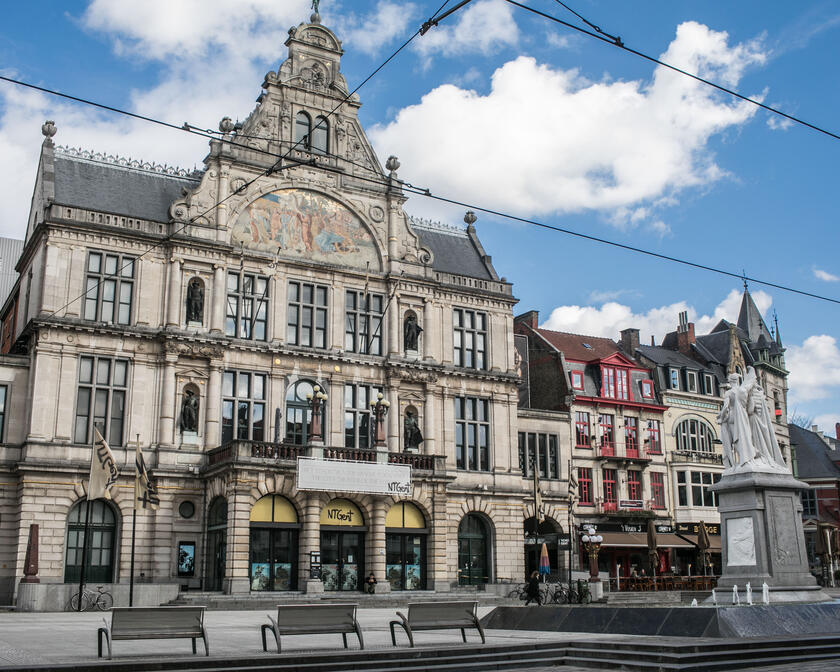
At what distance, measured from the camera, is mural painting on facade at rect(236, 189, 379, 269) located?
41.3 meters

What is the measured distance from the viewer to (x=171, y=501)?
1463 inches

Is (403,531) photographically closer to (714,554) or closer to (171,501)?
(171,501)

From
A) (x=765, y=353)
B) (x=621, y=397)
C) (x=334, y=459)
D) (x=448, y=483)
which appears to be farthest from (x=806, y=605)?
(x=765, y=353)

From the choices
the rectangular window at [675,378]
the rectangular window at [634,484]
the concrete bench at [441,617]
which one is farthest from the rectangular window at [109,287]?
the rectangular window at [675,378]

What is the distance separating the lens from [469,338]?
46.5 m

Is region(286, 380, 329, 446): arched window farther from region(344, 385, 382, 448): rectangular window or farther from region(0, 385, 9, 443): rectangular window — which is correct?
region(0, 385, 9, 443): rectangular window

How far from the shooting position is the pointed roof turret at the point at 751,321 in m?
66.6

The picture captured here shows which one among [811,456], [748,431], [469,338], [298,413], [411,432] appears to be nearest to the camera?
[748,431]

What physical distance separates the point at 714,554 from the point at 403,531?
23582 mm

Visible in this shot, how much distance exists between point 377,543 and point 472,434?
29.1 ft

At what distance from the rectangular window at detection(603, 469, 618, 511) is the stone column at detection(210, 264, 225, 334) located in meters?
23.7

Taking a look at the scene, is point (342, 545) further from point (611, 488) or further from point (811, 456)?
point (811, 456)

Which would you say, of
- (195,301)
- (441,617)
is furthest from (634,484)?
(441,617)

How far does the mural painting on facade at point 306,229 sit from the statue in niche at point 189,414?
23.9 feet
